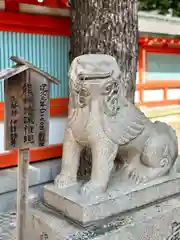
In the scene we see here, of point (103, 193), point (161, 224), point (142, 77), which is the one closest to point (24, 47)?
point (103, 193)

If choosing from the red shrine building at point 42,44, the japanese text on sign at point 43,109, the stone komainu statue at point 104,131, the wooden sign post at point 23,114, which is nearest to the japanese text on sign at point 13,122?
the wooden sign post at point 23,114

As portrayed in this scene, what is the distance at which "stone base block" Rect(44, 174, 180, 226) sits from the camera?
237 cm

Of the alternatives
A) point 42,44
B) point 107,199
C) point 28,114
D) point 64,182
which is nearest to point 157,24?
point 42,44

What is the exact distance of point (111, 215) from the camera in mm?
2494

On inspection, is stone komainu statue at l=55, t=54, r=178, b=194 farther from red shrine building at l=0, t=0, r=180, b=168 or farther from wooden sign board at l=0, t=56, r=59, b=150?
red shrine building at l=0, t=0, r=180, b=168

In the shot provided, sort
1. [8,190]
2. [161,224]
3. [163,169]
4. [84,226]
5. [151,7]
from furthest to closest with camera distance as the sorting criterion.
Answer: [151,7], [8,190], [163,169], [161,224], [84,226]

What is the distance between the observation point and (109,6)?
10.5ft

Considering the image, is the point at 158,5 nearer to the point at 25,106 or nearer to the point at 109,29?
the point at 109,29

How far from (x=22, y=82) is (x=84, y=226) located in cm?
107

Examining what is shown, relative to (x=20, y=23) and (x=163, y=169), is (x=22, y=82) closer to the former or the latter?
(x=163, y=169)

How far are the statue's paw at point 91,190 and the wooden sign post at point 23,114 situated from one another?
18.0 inches

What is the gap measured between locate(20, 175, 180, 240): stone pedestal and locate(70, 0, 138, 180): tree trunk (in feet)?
2.48

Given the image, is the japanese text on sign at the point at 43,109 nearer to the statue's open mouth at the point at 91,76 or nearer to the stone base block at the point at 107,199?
the statue's open mouth at the point at 91,76

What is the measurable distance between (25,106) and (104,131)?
2.04 ft
